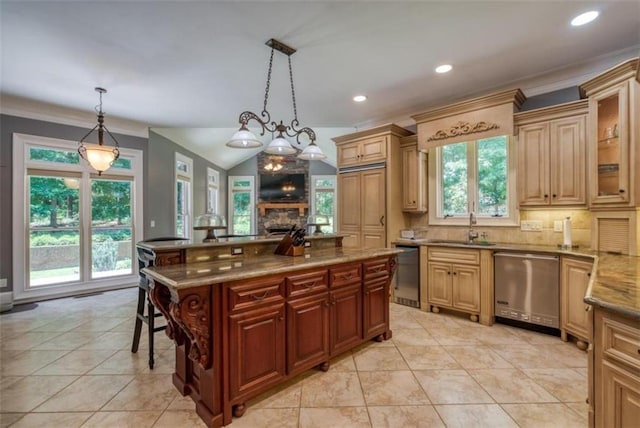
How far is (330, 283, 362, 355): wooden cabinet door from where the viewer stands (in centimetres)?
236

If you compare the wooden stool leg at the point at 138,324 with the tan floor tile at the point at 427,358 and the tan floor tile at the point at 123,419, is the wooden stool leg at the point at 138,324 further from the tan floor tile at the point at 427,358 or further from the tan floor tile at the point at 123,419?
the tan floor tile at the point at 427,358

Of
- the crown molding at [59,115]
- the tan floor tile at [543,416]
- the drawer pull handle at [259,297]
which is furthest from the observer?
the crown molding at [59,115]

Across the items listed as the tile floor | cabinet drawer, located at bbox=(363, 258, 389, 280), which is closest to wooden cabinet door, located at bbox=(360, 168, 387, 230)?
cabinet drawer, located at bbox=(363, 258, 389, 280)

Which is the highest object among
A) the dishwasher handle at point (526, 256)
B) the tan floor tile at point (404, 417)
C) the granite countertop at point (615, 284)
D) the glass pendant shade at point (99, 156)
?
the glass pendant shade at point (99, 156)

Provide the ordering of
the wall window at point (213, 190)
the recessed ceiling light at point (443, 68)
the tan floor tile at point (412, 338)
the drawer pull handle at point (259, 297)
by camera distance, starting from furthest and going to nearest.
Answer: the wall window at point (213, 190) → the recessed ceiling light at point (443, 68) → the tan floor tile at point (412, 338) → the drawer pull handle at point (259, 297)

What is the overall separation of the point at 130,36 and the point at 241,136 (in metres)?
1.30

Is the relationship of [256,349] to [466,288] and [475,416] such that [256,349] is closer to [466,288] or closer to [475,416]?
[475,416]

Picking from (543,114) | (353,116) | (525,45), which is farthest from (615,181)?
Result: (353,116)

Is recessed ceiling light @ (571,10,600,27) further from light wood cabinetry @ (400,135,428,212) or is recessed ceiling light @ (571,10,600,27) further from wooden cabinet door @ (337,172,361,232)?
wooden cabinet door @ (337,172,361,232)

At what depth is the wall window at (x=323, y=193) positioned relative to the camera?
9164mm

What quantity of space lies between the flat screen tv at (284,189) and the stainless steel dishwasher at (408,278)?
5.53 m

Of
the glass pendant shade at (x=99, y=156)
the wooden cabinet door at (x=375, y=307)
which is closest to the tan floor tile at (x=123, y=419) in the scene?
the wooden cabinet door at (x=375, y=307)

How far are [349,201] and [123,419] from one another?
3.57 meters

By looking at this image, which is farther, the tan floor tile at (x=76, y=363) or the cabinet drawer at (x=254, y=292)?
the tan floor tile at (x=76, y=363)
